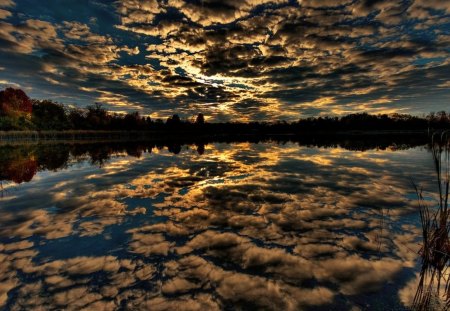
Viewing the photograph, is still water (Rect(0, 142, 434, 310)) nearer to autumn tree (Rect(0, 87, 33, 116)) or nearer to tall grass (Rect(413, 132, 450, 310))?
tall grass (Rect(413, 132, 450, 310))

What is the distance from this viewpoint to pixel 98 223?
876 centimetres

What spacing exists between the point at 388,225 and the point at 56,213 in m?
12.4

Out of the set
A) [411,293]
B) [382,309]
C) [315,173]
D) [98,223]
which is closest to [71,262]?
[98,223]

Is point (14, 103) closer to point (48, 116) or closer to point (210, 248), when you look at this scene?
point (48, 116)

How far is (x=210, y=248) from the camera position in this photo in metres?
6.75

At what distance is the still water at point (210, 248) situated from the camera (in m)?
4.70

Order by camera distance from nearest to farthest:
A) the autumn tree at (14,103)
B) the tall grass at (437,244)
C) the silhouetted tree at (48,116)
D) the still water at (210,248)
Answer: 1. the tall grass at (437,244)
2. the still water at (210,248)
3. the autumn tree at (14,103)
4. the silhouetted tree at (48,116)

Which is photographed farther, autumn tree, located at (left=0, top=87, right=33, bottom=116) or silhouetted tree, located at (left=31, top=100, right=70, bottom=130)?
silhouetted tree, located at (left=31, top=100, right=70, bottom=130)

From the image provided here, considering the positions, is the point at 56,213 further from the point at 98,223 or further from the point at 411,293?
the point at 411,293

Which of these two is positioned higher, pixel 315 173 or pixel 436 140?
pixel 436 140

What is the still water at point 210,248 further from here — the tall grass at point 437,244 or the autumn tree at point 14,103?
the autumn tree at point 14,103

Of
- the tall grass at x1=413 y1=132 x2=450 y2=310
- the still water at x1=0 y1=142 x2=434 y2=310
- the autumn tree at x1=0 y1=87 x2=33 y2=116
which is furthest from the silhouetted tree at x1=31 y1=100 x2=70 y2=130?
the tall grass at x1=413 y1=132 x2=450 y2=310

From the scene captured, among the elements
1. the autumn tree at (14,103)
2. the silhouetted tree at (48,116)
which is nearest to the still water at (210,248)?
the autumn tree at (14,103)

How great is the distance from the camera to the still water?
15.4 ft
